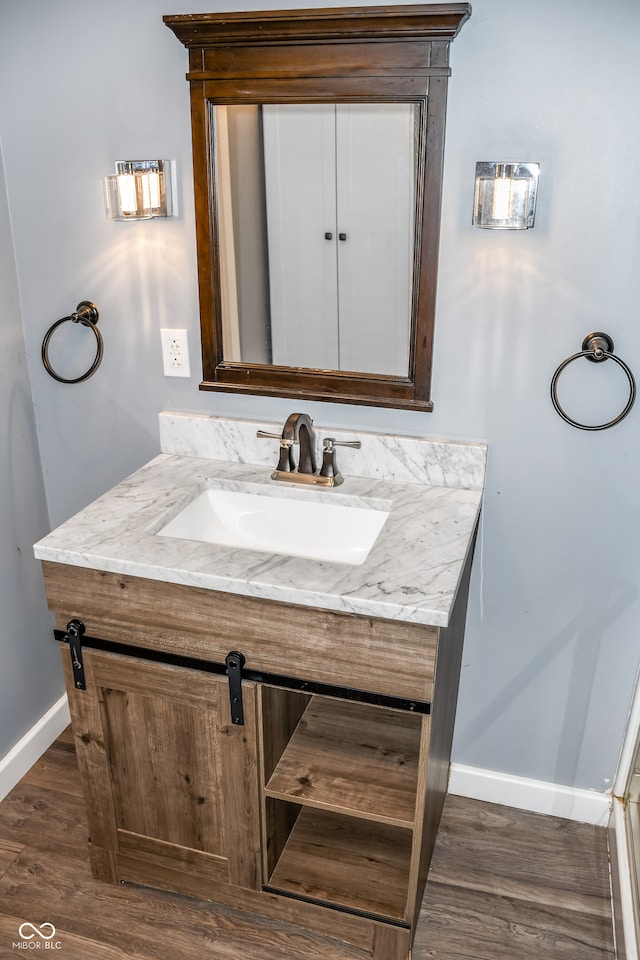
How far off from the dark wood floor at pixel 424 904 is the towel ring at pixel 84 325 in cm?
113

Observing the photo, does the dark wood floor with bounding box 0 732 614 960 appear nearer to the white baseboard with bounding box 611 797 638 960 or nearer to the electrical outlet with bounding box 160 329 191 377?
the white baseboard with bounding box 611 797 638 960

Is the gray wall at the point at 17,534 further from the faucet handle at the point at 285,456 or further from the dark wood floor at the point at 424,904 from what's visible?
the faucet handle at the point at 285,456

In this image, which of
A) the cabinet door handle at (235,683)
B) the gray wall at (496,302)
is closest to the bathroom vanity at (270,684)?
the cabinet door handle at (235,683)

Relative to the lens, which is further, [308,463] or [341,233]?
[308,463]

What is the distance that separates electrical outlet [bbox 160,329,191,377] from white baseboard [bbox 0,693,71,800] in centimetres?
109

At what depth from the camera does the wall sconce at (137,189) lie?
178cm

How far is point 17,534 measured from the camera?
216 centimetres

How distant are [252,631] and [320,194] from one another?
932mm

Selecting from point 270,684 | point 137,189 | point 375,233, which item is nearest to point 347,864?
point 270,684

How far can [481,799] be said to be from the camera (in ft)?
7.13

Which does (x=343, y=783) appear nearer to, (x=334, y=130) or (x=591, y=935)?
(x=591, y=935)

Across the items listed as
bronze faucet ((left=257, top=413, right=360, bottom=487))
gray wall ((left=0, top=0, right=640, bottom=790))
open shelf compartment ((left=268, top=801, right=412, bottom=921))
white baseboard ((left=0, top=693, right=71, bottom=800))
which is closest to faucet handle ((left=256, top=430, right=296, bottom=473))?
bronze faucet ((left=257, top=413, right=360, bottom=487))

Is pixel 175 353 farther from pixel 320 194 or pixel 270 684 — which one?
pixel 270 684

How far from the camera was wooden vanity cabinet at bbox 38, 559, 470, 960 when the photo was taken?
1518 millimetres
